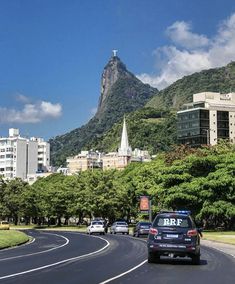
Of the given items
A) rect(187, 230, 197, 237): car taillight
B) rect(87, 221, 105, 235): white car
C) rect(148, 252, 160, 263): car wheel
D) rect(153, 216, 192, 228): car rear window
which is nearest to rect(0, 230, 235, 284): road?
rect(148, 252, 160, 263): car wheel

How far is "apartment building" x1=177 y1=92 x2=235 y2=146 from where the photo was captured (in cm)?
17375

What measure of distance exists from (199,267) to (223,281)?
4.65 metres

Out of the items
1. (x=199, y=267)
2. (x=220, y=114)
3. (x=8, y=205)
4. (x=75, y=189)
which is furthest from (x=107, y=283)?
(x=220, y=114)

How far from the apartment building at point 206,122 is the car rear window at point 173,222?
150 metres

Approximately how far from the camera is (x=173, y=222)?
71.9 ft

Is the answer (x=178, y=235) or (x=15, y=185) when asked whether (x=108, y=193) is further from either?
(x=178, y=235)

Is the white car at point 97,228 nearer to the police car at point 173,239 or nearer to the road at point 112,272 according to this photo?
the road at point 112,272

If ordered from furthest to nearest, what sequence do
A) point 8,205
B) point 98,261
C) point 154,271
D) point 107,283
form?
1. point 8,205
2. point 98,261
3. point 154,271
4. point 107,283

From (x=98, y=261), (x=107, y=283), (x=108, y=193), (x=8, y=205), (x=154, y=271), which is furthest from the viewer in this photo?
(x=8, y=205)

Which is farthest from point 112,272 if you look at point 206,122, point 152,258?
point 206,122

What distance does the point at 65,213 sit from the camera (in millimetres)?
104875

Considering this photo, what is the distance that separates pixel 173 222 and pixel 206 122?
155 meters

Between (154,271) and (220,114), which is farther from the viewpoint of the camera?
(220,114)

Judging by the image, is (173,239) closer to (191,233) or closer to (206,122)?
(191,233)
